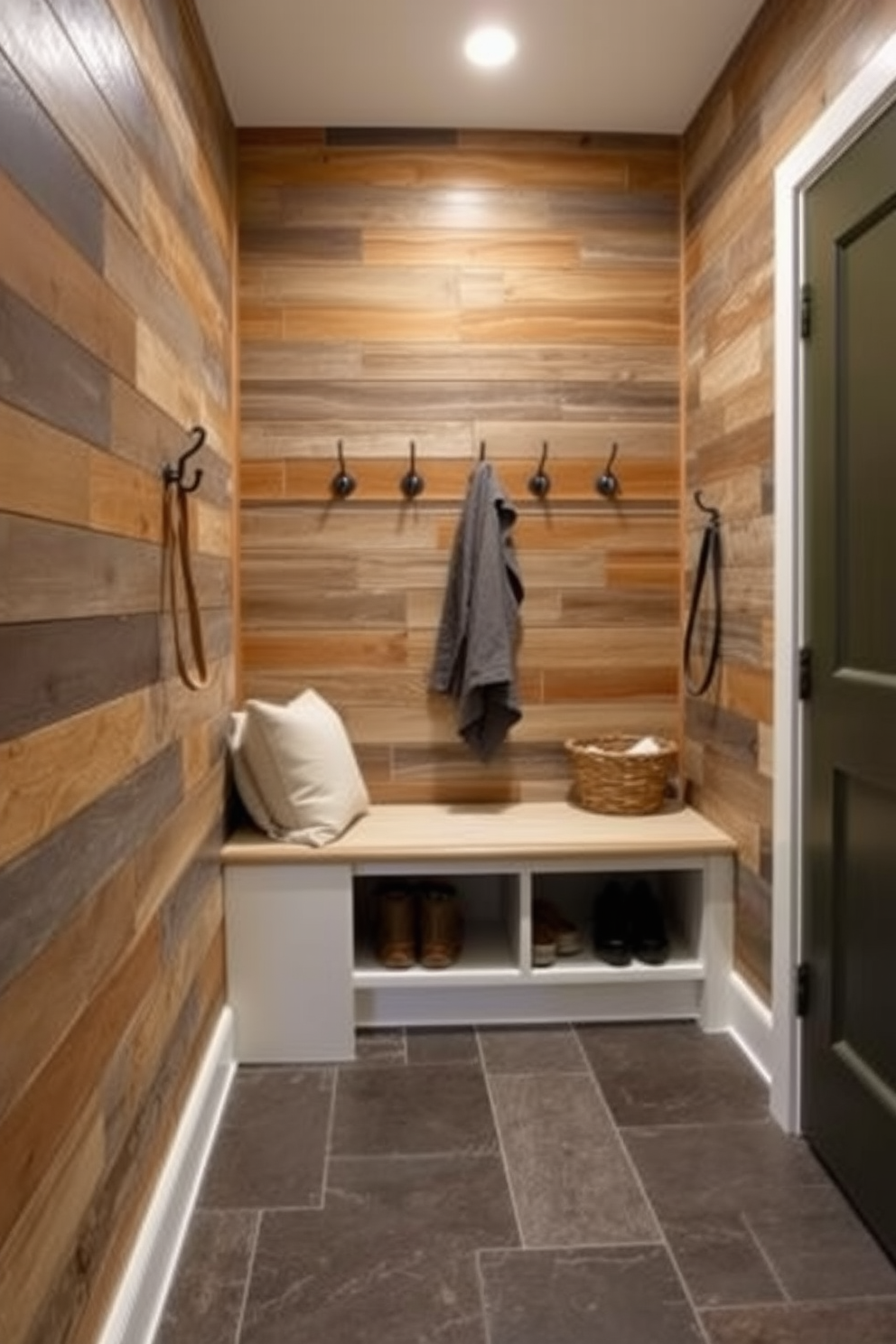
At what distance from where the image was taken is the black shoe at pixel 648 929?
8.52ft

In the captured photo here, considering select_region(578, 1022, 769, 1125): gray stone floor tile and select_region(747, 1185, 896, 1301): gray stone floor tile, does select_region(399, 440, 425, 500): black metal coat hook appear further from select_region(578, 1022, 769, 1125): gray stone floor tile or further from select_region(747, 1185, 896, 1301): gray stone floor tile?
select_region(747, 1185, 896, 1301): gray stone floor tile

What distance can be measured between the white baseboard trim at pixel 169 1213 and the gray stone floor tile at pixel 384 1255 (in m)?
0.15

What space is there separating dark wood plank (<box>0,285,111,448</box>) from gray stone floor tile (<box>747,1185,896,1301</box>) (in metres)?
1.80

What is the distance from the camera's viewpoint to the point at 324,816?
8.09ft

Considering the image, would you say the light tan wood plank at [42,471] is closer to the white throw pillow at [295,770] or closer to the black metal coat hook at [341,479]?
the white throw pillow at [295,770]

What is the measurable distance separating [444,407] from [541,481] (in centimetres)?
37

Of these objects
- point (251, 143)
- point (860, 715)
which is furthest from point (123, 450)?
point (251, 143)

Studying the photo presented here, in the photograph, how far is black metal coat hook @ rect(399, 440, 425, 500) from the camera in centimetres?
283

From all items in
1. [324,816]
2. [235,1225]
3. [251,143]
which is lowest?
[235,1225]

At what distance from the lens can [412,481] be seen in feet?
9.27

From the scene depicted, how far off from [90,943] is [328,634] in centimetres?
165

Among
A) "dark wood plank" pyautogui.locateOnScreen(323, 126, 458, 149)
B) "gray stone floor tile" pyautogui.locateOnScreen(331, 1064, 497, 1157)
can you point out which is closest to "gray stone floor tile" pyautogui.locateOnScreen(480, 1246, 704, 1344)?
"gray stone floor tile" pyautogui.locateOnScreen(331, 1064, 497, 1157)

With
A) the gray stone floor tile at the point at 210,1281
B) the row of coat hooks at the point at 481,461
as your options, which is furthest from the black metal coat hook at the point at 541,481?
the gray stone floor tile at the point at 210,1281

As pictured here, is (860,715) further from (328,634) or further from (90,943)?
(328,634)
